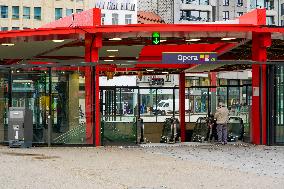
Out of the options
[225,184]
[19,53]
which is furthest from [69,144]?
[19,53]

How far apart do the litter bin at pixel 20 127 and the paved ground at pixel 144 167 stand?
507 mm

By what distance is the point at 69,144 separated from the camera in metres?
21.4

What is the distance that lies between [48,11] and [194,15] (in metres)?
18.0

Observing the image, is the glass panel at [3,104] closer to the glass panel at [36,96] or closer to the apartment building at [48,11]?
the glass panel at [36,96]

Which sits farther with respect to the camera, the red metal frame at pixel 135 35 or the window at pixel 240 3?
the window at pixel 240 3

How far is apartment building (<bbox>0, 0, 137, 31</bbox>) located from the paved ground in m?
60.1

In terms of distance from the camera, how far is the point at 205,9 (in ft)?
278

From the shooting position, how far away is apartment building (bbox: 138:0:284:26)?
274ft

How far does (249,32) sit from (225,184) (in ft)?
36.0

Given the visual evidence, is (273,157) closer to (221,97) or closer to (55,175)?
(55,175)

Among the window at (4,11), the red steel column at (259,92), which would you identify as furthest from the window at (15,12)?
the red steel column at (259,92)

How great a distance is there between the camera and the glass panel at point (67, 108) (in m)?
21.6

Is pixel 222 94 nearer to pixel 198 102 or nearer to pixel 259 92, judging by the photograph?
pixel 198 102

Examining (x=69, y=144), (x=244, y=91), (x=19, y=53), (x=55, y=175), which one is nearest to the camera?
(x=55, y=175)
